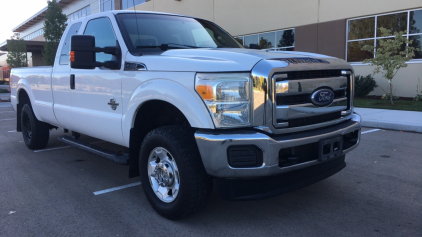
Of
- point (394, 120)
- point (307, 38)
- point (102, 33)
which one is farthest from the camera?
point (307, 38)

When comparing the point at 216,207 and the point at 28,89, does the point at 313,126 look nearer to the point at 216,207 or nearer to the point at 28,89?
the point at 216,207

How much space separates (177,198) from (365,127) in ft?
23.2

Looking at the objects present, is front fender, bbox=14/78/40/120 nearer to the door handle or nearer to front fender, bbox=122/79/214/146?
the door handle

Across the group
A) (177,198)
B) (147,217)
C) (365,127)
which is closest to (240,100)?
(177,198)

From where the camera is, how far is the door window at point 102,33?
4316 millimetres

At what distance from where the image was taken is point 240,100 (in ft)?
9.89

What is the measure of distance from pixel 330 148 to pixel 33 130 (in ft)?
17.1

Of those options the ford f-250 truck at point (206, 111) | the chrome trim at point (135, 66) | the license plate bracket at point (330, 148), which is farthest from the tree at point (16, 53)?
the license plate bracket at point (330, 148)

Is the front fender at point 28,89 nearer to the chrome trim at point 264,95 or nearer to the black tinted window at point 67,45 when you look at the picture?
the black tinted window at point 67,45

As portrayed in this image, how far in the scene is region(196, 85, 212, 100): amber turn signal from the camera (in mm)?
3018

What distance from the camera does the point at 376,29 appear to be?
47.6ft

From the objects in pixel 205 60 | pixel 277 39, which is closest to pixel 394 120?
pixel 205 60

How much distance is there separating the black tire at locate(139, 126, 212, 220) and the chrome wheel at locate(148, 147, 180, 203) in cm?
8

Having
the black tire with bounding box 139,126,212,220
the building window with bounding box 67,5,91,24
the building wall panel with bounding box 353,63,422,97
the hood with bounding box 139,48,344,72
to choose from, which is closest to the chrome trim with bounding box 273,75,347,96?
the hood with bounding box 139,48,344,72
